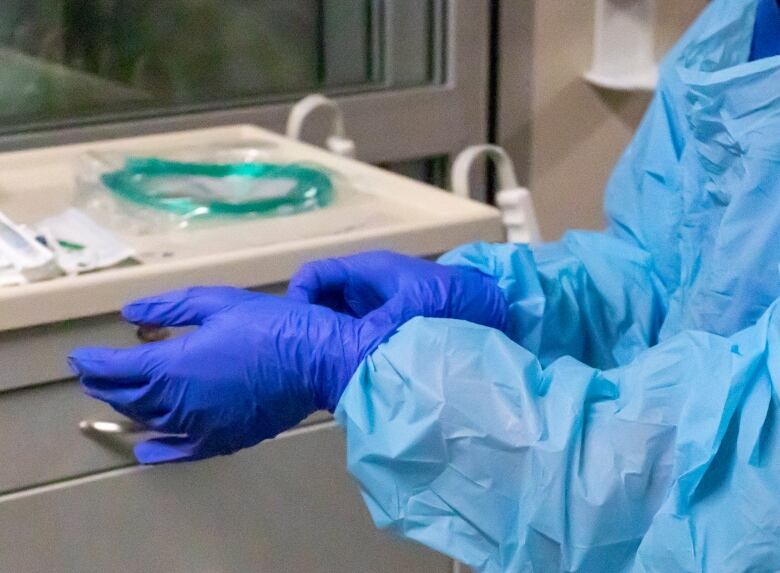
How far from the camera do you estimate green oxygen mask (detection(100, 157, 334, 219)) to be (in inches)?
37.4

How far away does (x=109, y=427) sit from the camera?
83cm

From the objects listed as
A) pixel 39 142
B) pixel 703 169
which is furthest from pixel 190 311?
pixel 39 142

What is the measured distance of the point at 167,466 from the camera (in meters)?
0.87

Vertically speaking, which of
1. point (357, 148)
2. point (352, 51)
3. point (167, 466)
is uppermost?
point (352, 51)

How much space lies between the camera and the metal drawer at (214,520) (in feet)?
2.77

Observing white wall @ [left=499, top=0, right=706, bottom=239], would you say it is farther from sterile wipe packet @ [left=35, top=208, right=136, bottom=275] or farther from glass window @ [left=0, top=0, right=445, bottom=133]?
sterile wipe packet @ [left=35, top=208, right=136, bottom=275]

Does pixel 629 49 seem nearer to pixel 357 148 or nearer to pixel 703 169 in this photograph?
Result: pixel 357 148

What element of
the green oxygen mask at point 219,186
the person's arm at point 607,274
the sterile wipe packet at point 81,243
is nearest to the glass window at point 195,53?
the green oxygen mask at point 219,186

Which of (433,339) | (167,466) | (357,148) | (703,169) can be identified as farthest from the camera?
(357,148)

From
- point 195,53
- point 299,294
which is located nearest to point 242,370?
point 299,294

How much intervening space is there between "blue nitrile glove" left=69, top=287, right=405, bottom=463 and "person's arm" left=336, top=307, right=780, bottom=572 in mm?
27

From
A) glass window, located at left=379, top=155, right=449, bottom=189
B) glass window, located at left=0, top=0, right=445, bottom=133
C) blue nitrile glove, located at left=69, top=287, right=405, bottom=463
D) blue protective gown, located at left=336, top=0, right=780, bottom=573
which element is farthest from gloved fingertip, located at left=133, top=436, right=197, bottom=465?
glass window, located at left=379, top=155, right=449, bottom=189

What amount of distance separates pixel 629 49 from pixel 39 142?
2.54ft

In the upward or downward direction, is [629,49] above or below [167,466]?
above
